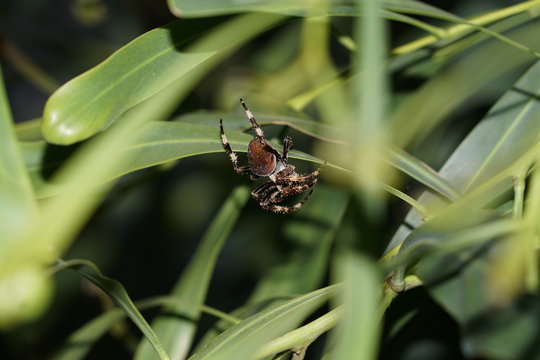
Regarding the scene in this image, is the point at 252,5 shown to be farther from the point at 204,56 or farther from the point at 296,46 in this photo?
the point at 296,46

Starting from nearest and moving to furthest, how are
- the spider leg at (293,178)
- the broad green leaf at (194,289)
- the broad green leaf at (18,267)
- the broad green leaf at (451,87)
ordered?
the broad green leaf at (18,267)
the broad green leaf at (451,87)
the broad green leaf at (194,289)
the spider leg at (293,178)

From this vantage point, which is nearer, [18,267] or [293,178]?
[18,267]

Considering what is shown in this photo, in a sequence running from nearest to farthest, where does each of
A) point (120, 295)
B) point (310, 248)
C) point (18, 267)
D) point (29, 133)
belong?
point (18, 267), point (120, 295), point (29, 133), point (310, 248)

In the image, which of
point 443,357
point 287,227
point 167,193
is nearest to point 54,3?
point 167,193

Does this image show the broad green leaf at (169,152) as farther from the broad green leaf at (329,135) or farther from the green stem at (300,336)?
the green stem at (300,336)

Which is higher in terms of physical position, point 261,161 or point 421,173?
point 261,161

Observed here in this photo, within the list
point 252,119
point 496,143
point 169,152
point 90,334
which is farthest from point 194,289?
point 496,143

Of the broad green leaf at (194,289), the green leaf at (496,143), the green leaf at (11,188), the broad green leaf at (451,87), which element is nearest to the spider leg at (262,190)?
the broad green leaf at (194,289)

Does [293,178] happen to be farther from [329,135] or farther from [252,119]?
[329,135]
